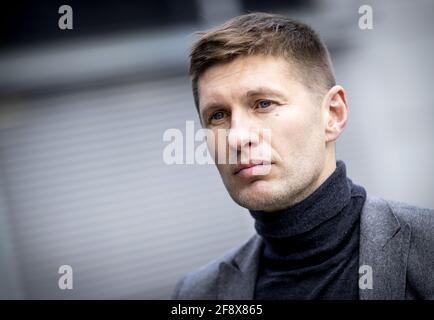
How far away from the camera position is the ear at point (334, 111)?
6.27ft

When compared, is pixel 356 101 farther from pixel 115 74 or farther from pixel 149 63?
pixel 115 74

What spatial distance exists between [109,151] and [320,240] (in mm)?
2335

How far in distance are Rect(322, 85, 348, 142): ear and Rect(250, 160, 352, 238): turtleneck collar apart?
0.19 meters

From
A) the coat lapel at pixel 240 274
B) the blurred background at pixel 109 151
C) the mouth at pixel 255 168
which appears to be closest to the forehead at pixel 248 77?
the mouth at pixel 255 168

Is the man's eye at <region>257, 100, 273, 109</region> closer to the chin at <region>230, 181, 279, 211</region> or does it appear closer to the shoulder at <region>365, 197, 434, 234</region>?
the chin at <region>230, 181, 279, 211</region>

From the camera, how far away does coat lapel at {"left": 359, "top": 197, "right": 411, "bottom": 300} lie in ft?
5.27

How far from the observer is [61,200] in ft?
12.1

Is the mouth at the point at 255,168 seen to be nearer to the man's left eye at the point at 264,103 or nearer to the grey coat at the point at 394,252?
the man's left eye at the point at 264,103

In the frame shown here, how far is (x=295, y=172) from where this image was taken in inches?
70.3

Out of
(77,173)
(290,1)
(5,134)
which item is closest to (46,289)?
(77,173)
